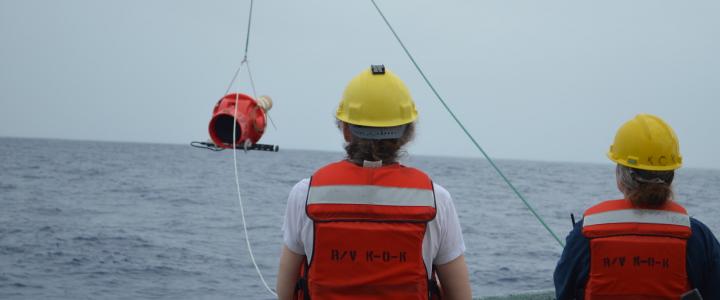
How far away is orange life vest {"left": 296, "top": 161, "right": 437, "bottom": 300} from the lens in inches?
110

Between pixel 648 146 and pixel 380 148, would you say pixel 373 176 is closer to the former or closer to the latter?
pixel 380 148

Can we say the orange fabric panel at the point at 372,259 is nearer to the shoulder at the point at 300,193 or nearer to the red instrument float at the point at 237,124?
the shoulder at the point at 300,193

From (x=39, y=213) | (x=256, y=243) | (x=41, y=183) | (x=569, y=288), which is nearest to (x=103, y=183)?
(x=41, y=183)

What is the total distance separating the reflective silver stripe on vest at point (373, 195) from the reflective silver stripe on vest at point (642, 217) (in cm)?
91

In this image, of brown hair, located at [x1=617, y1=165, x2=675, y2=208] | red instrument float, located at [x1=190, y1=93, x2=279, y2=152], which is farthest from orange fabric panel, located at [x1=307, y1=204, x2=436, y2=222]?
red instrument float, located at [x1=190, y1=93, x2=279, y2=152]

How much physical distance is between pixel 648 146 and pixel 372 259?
1.32 metres

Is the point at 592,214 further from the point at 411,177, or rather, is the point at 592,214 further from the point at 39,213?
the point at 39,213

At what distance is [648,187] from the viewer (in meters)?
3.26

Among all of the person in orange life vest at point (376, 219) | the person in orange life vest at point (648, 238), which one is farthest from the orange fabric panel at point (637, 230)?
the person in orange life vest at point (376, 219)

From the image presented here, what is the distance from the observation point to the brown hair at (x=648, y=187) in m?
3.26

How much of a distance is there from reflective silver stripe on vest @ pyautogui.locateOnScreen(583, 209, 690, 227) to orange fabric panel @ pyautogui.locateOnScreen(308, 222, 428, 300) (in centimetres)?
93

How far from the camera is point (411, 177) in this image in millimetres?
2830

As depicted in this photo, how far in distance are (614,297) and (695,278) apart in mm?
331

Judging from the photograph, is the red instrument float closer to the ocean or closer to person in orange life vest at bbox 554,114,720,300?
the ocean
